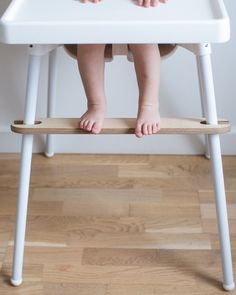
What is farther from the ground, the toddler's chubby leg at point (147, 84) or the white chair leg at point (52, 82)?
the toddler's chubby leg at point (147, 84)

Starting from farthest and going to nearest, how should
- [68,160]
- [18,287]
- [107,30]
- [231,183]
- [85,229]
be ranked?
1. [68,160]
2. [231,183]
3. [85,229]
4. [18,287]
5. [107,30]

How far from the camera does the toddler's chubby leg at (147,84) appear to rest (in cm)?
101

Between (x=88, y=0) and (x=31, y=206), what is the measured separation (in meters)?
0.62

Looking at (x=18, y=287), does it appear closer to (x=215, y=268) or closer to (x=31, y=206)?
(x=31, y=206)

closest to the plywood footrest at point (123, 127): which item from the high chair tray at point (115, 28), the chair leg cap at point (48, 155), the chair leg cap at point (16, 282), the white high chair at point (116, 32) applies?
the white high chair at point (116, 32)

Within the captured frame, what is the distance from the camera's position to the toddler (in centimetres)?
101

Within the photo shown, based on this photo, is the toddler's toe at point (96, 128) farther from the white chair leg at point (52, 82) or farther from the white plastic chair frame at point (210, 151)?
the white chair leg at point (52, 82)

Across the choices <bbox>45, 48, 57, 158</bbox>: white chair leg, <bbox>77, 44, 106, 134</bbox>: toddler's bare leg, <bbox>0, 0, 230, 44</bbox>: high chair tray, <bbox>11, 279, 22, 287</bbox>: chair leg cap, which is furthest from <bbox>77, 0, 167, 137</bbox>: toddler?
<bbox>11, 279, 22, 287</bbox>: chair leg cap

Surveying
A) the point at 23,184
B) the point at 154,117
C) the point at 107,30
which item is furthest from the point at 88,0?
the point at 23,184

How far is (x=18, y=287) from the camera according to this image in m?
1.16

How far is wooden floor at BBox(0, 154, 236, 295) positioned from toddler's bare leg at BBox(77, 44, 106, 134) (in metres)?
0.35

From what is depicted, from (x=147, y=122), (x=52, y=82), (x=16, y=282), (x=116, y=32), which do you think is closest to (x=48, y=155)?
Result: (x=52, y=82)

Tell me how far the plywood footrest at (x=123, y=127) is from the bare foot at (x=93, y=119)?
10 millimetres

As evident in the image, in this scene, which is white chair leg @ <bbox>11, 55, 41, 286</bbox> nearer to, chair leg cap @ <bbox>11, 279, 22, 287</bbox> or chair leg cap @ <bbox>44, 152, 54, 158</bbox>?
chair leg cap @ <bbox>11, 279, 22, 287</bbox>
